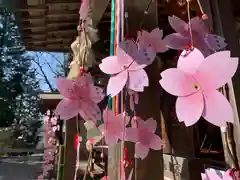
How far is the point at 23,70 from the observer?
336 cm

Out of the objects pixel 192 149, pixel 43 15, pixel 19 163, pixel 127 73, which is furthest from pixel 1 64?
pixel 127 73

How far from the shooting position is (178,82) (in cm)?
28

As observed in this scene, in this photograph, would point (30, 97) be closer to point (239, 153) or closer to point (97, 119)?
point (97, 119)

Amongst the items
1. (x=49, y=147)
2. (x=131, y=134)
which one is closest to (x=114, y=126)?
(x=131, y=134)

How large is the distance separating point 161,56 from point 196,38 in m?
0.26

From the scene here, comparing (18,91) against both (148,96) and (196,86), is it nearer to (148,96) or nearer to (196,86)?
(148,96)

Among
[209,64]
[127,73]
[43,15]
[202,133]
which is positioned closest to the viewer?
[209,64]

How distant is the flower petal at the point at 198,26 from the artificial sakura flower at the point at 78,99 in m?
0.25

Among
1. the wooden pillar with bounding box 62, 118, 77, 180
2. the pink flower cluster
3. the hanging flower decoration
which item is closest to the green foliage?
the pink flower cluster

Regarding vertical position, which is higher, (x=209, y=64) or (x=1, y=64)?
(x=1, y=64)

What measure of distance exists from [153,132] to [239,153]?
16 centimetres

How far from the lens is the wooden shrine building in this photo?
445 mm

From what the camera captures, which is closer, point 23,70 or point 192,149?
point 192,149

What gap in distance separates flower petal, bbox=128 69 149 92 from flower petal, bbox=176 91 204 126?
0.12m
